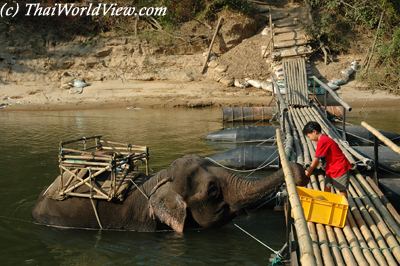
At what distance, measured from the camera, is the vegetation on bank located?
2755 centimetres

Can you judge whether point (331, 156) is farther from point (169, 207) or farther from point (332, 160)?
point (169, 207)

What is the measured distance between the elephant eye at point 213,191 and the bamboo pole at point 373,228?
199cm

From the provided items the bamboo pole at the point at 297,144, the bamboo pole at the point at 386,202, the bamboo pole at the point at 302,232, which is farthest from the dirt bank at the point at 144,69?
the bamboo pole at the point at 302,232

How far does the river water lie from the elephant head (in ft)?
1.57

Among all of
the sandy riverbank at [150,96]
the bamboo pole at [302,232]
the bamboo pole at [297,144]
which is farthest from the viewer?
the sandy riverbank at [150,96]

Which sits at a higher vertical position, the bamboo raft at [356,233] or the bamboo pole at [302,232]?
the bamboo pole at [302,232]

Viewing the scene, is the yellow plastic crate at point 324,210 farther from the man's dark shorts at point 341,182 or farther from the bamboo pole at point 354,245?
the man's dark shorts at point 341,182

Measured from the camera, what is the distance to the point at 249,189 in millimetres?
8117

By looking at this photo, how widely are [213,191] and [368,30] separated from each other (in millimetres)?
25446

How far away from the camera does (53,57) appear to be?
1256 inches

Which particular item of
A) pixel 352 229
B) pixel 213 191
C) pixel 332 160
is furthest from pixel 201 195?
pixel 352 229

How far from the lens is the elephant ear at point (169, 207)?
334 inches

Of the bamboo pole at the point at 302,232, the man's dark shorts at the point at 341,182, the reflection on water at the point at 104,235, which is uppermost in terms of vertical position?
the bamboo pole at the point at 302,232

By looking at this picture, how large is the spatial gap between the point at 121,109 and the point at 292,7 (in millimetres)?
13947
